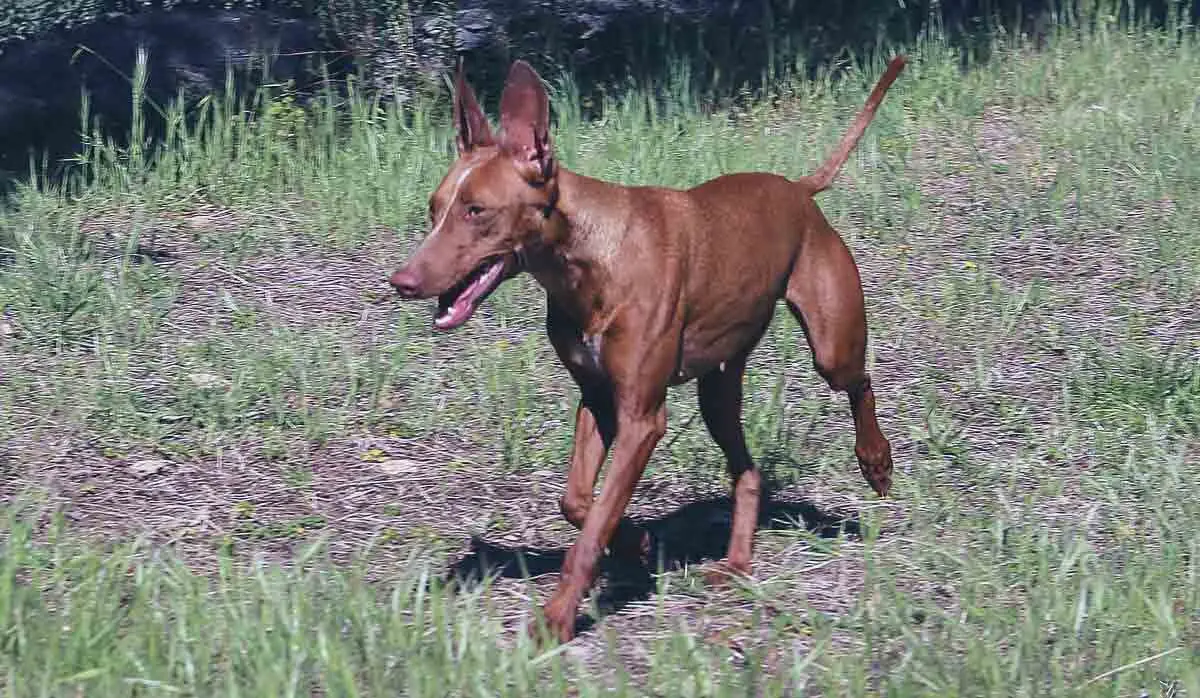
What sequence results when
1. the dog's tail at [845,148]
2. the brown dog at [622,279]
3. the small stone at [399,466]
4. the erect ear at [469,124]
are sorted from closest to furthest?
the brown dog at [622,279] → the erect ear at [469,124] → the dog's tail at [845,148] → the small stone at [399,466]

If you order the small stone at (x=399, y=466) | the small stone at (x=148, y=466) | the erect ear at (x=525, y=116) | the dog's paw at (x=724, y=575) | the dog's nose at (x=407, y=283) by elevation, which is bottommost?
the small stone at (x=399, y=466)

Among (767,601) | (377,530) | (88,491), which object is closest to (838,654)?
(767,601)

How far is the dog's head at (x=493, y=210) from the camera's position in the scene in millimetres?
3631

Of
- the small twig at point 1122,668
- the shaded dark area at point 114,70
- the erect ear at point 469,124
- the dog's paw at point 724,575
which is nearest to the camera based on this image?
the small twig at point 1122,668

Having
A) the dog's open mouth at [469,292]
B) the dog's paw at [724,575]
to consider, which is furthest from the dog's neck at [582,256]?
the dog's paw at [724,575]

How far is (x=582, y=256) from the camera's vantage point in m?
3.83

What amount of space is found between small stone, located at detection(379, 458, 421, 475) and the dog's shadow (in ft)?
1.76

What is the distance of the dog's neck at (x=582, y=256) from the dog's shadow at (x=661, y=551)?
0.73m

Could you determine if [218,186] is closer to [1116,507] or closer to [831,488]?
[831,488]

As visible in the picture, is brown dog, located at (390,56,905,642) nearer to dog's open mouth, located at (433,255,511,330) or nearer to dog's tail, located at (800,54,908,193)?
dog's open mouth, located at (433,255,511,330)

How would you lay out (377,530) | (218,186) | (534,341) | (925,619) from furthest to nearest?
(218,186) → (534,341) → (377,530) → (925,619)

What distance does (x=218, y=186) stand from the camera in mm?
7668

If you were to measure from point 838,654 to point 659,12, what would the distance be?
6195 mm

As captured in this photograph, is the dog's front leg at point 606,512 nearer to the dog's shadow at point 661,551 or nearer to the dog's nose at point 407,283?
the dog's shadow at point 661,551
